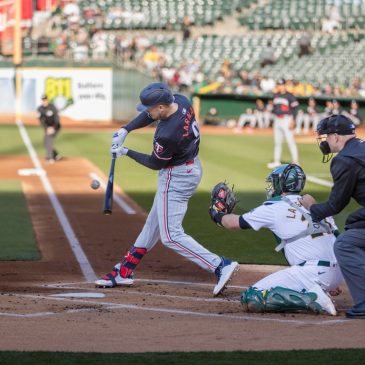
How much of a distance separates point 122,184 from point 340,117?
13.0 m

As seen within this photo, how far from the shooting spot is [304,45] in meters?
45.1

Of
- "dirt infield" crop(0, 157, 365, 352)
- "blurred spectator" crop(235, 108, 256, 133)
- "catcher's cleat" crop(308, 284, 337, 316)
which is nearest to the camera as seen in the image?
"dirt infield" crop(0, 157, 365, 352)

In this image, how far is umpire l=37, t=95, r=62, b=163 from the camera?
84.5 feet

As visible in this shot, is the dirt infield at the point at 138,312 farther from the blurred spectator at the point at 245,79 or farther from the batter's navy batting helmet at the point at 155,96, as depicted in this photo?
the blurred spectator at the point at 245,79

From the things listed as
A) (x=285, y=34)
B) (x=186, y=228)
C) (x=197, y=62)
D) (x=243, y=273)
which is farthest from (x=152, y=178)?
(x=285, y=34)

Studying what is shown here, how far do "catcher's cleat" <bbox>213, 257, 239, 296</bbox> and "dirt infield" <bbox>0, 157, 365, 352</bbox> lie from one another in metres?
0.10

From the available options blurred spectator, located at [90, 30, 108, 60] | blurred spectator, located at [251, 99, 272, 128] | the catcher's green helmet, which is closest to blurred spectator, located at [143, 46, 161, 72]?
blurred spectator, located at [90, 30, 108, 60]

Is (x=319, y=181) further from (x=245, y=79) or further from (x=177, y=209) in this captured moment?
(x=245, y=79)

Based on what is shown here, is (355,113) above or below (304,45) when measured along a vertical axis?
below

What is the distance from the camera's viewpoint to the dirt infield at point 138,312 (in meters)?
7.28

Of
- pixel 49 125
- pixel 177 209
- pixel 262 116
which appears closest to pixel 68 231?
pixel 177 209

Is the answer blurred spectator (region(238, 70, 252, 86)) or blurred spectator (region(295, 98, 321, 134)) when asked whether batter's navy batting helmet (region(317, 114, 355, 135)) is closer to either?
blurred spectator (region(295, 98, 321, 134))

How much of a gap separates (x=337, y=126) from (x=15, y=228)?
7.37 meters

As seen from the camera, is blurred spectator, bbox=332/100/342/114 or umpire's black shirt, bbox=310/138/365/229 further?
blurred spectator, bbox=332/100/342/114
